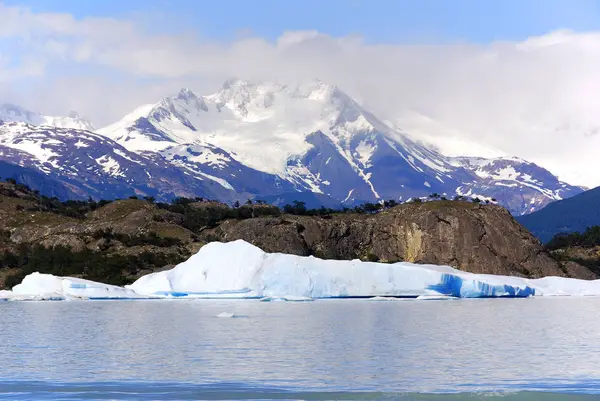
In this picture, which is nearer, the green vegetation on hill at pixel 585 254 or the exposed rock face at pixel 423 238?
the exposed rock face at pixel 423 238

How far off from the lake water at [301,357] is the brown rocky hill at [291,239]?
257 ft

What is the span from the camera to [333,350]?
44594 millimetres

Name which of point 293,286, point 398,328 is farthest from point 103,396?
point 293,286

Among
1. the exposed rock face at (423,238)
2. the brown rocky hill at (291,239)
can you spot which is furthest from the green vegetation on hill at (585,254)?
the exposed rock face at (423,238)

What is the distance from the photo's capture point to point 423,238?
160 meters

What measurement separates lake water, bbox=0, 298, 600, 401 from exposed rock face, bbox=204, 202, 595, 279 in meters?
85.0

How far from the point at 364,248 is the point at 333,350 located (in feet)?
403

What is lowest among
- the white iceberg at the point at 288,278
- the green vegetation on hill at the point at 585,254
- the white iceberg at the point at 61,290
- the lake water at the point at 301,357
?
the lake water at the point at 301,357

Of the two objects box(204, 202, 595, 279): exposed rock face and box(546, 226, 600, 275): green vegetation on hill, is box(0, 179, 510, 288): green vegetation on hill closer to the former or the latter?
box(204, 202, 595, 279): exposed rock face

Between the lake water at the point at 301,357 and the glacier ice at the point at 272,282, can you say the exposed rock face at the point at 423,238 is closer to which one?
the glacier ice at the point at 272,282

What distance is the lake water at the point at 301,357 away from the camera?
106 feet

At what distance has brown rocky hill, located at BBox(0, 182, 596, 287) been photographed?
148m

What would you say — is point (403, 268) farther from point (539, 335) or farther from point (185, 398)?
point (185, 398)

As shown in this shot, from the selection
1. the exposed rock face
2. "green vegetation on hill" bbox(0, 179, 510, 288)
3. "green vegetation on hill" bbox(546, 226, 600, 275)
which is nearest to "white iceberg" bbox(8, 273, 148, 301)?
"green vegetation on hill" bbox(0, 179, 510, 288)
